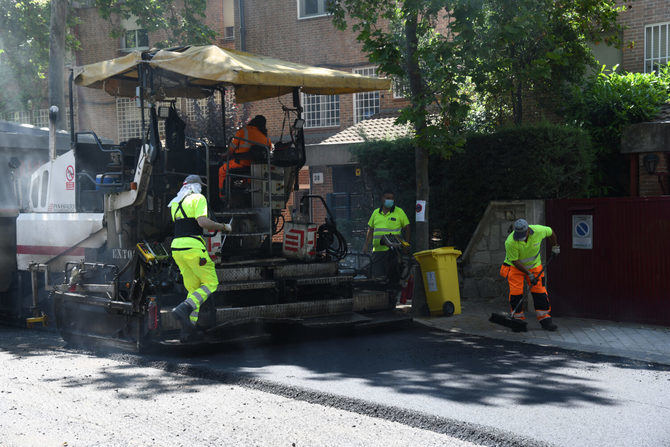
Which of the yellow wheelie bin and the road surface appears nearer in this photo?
the road surface

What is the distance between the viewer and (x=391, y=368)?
23.0 feet

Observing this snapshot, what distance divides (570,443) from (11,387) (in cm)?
471

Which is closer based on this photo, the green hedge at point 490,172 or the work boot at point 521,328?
the work boot at point 521,328

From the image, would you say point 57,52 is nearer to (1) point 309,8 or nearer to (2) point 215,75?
(1) point 309,8

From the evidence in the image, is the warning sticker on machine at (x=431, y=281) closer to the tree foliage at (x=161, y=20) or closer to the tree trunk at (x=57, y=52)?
the tree foliage at (x=161, y=20)

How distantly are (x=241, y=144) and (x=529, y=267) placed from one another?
12.7 ft

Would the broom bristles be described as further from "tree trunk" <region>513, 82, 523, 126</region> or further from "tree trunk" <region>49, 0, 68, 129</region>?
"tree trunk" <region>49, 0, 68, 129</region>

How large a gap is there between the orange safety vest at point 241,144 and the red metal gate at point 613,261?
14.1ft

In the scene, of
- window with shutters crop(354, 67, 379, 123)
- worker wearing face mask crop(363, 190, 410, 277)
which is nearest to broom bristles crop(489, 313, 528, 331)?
worker wearing face mask crop(363, 190, 410, 277)

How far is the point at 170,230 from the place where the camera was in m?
8.92

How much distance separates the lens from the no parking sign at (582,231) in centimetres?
1005

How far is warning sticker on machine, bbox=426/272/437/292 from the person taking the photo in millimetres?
10188

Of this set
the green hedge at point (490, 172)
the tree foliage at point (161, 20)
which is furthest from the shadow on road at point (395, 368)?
the tree foliage at point (161, 20)

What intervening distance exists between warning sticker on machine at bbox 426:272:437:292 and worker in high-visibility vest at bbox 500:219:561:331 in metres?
1.19
